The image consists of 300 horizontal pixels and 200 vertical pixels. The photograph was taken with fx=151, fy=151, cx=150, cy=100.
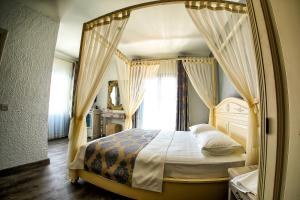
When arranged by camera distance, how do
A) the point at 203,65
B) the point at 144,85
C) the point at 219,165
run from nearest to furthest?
the point at 219,165, the point at 203,65, the point at 144,85

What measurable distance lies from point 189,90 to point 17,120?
4.09m

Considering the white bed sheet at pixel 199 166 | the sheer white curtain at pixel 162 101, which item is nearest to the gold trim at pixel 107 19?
the white bed sheet at pixel 199 166

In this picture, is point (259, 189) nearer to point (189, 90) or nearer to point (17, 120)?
point (17, 120)

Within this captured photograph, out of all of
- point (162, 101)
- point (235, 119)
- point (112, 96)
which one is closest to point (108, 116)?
point (112, 96)

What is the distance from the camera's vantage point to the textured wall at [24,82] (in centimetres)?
239

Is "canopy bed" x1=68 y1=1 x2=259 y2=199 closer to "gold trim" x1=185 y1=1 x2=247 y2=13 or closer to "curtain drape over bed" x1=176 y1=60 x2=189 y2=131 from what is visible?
"gold trim" x1=185 y1=1 x2=247 y2=13

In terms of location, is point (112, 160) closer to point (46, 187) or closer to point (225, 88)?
point (46, 187)

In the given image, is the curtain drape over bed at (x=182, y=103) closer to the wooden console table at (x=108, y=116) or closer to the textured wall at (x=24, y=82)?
the wooden console table at (x=108, y=116)

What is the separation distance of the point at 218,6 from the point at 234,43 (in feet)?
1.55

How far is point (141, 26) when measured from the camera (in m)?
3.10

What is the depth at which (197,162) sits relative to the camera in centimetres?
163

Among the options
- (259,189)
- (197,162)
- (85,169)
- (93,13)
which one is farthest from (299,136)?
(93,13)

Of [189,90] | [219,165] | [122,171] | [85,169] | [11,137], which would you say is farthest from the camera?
[189,90]

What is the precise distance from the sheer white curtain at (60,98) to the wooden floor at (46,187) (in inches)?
102
